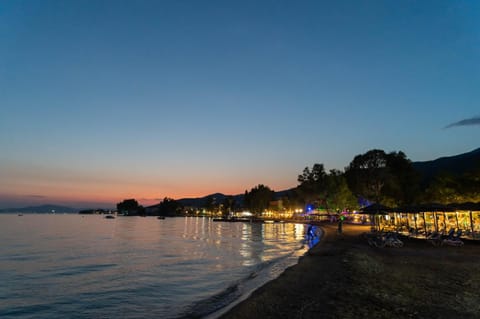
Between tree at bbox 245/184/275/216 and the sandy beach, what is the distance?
483 ft

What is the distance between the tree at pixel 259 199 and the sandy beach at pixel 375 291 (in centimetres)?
14725

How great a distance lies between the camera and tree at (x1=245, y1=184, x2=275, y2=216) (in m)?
166

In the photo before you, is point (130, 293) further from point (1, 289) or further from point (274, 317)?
point (274, 317)

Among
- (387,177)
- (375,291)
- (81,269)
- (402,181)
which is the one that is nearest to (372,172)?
(387,177)

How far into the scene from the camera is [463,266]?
608 inches

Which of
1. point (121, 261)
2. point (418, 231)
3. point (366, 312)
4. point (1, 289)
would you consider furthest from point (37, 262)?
point (418, 231)

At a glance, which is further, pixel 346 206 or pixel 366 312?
pixel 346 206

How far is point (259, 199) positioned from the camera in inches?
Answer: 6511

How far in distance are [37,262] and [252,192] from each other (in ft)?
495

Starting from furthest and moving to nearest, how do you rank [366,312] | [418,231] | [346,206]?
[346,206] < [418,231] < [366,312]

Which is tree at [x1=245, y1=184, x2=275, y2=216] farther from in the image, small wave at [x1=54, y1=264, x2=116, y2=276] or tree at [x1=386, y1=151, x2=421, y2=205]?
small wave at [x1=54, y1=264, x2=116, y2=276]

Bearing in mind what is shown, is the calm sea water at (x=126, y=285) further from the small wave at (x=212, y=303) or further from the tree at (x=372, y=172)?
the tree at (x=372, y=172)

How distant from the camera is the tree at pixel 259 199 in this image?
16556 cm

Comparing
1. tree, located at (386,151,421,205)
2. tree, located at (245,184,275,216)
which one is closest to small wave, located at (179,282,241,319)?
tree, located at (386,151,421,205)
